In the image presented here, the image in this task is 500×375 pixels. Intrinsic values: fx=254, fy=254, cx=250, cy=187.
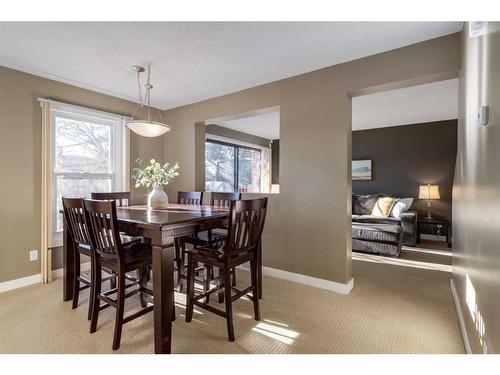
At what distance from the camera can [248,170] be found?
6656mm

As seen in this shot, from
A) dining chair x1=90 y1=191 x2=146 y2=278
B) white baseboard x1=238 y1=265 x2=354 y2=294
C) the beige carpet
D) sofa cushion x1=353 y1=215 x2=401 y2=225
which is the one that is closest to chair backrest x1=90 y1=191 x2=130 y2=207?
dining chair x1=90 y1=191 x2=146 y2=278

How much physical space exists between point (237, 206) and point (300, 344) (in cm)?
107

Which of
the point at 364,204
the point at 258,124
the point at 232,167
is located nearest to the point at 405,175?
the point at 364,204

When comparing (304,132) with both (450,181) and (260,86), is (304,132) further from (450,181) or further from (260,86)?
(450,181)

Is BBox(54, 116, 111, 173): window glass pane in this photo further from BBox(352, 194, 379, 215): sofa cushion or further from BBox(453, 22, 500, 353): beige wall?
BBox(352, 194, 379, 215): sofa cushion

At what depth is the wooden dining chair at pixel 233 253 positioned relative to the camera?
6.02ft

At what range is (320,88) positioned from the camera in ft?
9.15

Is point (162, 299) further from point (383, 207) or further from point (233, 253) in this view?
point (383, 207)

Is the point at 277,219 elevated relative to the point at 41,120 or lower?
lower

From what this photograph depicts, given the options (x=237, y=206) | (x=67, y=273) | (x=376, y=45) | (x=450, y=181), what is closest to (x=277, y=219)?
(x=237, y=206)

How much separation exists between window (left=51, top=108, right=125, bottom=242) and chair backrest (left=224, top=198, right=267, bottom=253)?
2533 mm

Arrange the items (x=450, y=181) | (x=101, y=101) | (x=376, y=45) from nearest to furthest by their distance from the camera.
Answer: (x=376, y=45)
(x=101, y=101)
(x=450, y=181)

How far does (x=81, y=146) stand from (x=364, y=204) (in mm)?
5024

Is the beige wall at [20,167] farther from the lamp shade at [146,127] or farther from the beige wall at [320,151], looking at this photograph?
the beige wall at [320,151]
